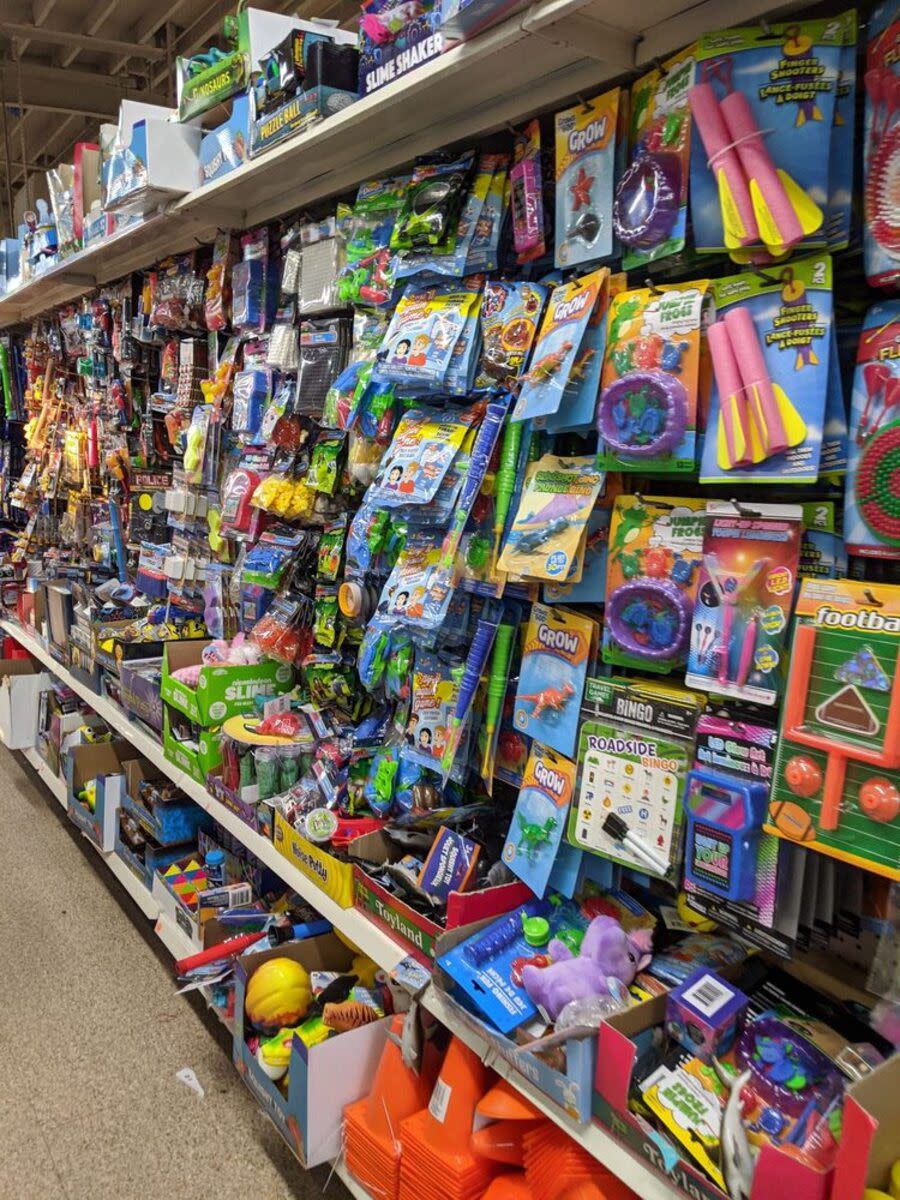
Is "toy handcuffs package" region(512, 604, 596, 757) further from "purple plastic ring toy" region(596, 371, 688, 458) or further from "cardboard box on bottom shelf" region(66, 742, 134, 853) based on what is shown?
"cardboard box on bottom shelf" region(66, 742, 134, 853)

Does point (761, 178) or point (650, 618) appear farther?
point (650, 618)

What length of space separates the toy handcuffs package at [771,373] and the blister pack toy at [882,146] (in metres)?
0.07

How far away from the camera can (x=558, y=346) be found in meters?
1.32

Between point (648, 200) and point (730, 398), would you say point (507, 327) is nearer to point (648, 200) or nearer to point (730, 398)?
point (648, 200)

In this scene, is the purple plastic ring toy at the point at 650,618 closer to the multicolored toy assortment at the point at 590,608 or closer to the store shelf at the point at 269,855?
the multicolored toy assortment at the point at 590,608

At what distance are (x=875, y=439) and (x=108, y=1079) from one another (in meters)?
2.29

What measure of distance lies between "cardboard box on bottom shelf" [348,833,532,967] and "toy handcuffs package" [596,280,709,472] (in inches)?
27.7

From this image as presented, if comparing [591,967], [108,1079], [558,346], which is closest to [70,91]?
[558,346]

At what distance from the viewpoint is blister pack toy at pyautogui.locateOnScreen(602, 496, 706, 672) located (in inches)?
47.0

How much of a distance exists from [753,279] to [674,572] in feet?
1.30

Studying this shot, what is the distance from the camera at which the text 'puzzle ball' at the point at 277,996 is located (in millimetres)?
1737

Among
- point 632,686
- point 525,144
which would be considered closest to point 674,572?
point 632,686

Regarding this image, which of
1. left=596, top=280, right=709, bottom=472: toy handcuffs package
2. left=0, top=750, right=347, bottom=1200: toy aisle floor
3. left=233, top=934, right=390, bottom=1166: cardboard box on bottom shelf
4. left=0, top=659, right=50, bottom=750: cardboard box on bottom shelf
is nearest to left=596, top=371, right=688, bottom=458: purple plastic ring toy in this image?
left=596, top=280, right=709, bottom=472: toy handcuffs package

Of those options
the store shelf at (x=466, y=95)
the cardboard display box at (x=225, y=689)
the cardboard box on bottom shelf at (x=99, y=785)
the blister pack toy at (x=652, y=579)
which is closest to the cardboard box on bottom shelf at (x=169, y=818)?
the cardboard box on bottom shelf at (x=99, y=785)
